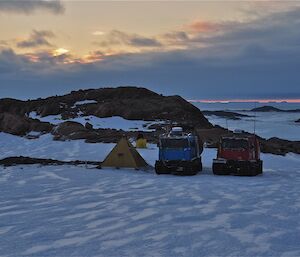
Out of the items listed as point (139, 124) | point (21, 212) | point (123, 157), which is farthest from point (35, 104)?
point (21, 212)

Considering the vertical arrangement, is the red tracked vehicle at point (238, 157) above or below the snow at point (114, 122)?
below

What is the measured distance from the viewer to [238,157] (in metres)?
20.5

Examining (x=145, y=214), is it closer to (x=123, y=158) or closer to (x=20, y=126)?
(x=123, y=158)

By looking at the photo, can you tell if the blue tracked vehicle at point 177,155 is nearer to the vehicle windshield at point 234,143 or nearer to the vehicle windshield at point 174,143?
the vehicle windshield at point 174,143

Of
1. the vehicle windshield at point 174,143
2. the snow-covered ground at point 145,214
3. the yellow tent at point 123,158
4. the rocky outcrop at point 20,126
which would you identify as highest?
the rocky outcrop at point 20,126

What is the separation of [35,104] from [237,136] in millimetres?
51358

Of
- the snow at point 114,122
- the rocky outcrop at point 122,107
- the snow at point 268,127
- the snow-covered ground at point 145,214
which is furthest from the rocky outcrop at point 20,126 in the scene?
the snow-covered ground at point 145,214

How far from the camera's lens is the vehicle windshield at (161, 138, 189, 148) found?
20.5 m

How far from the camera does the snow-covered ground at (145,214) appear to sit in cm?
844

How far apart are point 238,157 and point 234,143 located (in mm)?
714

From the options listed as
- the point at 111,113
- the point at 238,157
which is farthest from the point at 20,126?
the point at 238,157

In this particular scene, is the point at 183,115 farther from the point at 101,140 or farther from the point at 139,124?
the point at 101,140

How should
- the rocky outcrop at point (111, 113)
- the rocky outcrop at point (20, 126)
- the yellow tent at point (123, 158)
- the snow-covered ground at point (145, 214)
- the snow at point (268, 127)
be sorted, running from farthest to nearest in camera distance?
1. the snow at point (268, 127)
2. the rocky outcrop at point (20, 126)
3. the rocky outcrop at point (111, 113)
4. the yellow tent at point (123, 158)
5. the snow-covered ground at point (145, 214)

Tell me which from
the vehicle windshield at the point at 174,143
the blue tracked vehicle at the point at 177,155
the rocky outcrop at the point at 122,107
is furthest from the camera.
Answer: the rocky outcrop at the point at 122,107
